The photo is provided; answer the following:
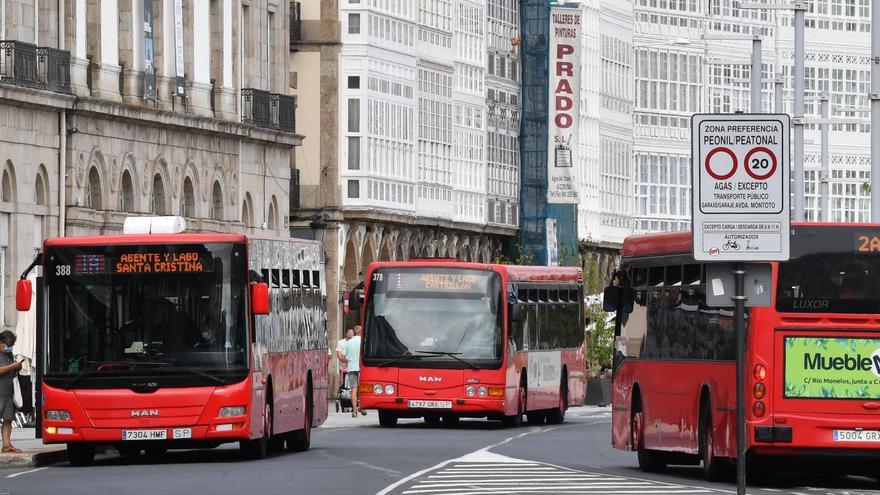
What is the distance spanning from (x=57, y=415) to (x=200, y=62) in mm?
34077

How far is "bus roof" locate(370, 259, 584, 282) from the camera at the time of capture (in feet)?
152

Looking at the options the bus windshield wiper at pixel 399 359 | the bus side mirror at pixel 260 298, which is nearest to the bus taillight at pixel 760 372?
the bus side mirror at pixel 260 298

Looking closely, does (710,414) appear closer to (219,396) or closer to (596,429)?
(219,396)

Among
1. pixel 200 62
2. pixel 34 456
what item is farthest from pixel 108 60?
pixel 34 456

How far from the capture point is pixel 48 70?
5456 cm

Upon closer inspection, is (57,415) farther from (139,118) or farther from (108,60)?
(139,118)

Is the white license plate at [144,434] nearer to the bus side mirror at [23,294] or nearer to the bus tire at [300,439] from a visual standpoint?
the bus side mirror at [23,294]

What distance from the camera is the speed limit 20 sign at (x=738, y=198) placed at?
20.1 metres

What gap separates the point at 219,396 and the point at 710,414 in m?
6.02

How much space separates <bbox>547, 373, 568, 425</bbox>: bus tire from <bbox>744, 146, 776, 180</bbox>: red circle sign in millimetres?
31742

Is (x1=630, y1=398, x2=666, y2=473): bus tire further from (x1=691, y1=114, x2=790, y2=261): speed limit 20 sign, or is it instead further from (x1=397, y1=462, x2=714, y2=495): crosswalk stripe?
(x1=691, y1=114, x2=790, y2=261): speed limit 20 sign

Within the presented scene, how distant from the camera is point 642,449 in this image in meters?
32.1

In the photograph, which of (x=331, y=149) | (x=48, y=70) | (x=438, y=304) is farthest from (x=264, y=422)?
(x=331, y=149)

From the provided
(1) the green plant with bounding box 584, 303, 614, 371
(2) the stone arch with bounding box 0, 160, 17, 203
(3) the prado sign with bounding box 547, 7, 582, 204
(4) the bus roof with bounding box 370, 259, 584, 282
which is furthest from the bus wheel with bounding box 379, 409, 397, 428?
(3) the prado sign with bounding box 547, 7, 582, 204
